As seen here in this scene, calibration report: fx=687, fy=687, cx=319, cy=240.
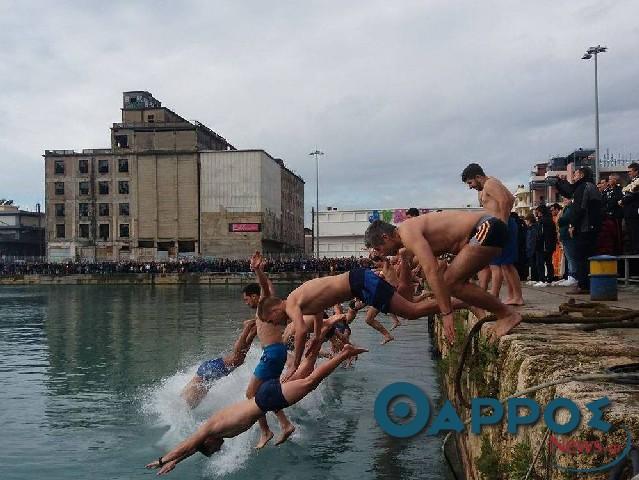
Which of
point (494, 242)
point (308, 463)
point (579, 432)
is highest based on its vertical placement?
point (494, 242)

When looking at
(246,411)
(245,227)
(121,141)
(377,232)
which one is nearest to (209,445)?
(246,411)

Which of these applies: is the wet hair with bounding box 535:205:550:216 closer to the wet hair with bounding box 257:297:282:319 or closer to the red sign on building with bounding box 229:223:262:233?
the wet hair with bounding box 257:297:282:319

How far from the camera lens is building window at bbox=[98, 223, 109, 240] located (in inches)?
3691

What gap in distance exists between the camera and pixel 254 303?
10367 millimetres

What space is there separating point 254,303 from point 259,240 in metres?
79.6

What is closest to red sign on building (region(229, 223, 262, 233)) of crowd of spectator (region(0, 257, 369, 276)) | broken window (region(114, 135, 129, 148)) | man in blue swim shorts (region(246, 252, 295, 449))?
crowd of spectator (region(0, 257, 369, 276))

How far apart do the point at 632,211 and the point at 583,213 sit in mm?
3059

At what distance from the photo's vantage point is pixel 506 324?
7.52 metres

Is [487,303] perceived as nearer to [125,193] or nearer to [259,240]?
[259,240]

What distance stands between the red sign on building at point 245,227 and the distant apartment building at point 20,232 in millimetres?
39705

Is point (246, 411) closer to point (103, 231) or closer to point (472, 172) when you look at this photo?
point (472, 172)

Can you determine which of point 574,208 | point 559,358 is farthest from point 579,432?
point 574,208

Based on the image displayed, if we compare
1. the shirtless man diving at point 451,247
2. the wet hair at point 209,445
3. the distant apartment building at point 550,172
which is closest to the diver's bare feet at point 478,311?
the shirtless man diving at point 451,247

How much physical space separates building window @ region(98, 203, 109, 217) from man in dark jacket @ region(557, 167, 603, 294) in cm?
8717
